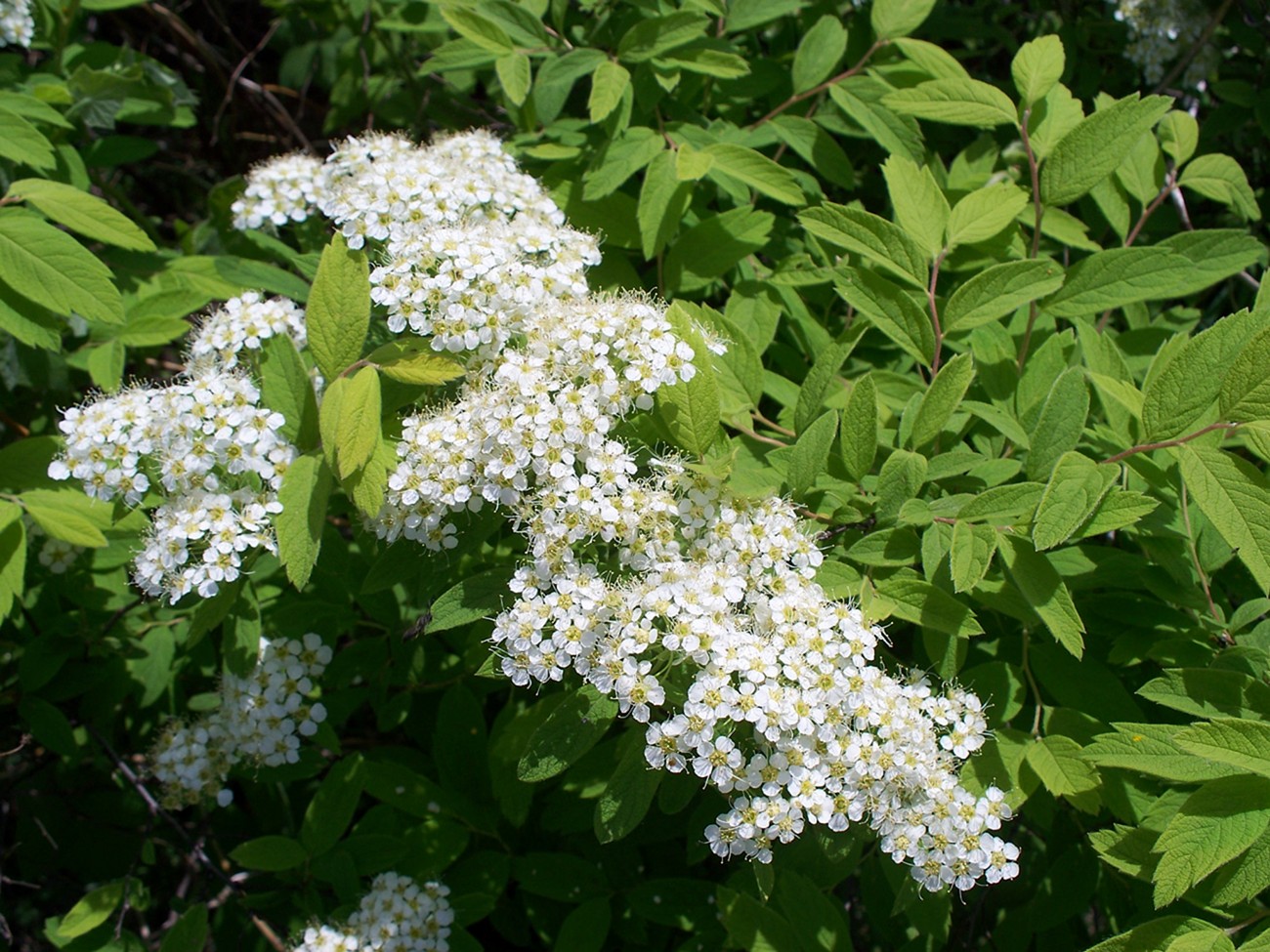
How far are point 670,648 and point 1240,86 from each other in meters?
3.04

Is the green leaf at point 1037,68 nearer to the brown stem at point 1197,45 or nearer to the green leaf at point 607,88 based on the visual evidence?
the green leaf at point 607,88

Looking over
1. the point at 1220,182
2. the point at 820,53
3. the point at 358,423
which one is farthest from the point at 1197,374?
the point at 358,423

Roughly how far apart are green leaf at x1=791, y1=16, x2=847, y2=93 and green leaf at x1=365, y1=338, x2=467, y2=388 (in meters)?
1.56

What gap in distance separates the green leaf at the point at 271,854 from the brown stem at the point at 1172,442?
7.28ft

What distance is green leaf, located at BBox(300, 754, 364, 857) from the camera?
8.68ft

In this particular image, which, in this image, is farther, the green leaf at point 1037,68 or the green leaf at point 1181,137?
the green leaf at point 1181,137

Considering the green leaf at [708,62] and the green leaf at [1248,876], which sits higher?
the green leaf at [708,62]

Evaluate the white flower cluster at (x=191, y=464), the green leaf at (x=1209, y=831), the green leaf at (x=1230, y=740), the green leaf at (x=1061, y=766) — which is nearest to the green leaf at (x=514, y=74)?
the white flower cluster at (x=191, y=464)

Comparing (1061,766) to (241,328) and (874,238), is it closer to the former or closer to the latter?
(874,238)

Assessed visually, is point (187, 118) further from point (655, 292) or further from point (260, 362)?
point (655, 292)

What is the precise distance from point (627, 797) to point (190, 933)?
1.37 m

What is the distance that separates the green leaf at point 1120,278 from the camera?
241cm

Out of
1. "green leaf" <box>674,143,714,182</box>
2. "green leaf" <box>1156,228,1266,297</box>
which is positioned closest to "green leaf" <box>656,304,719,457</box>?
"green leaf" <box>674,143,714,182</box>

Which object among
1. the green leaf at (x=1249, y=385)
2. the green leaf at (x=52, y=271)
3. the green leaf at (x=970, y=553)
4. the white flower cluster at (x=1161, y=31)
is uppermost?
the white flower cluster at (x=1161, y=31)
